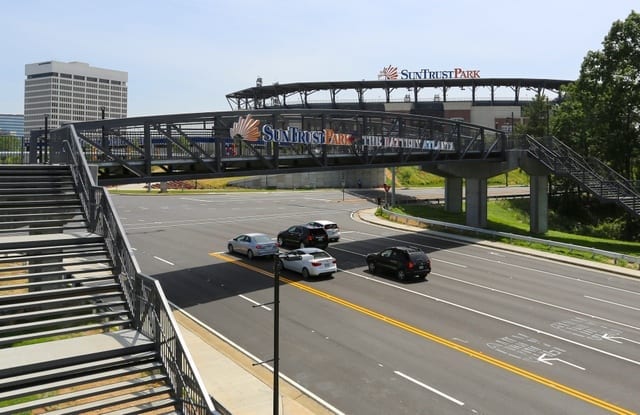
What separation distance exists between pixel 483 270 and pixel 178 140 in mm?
17544

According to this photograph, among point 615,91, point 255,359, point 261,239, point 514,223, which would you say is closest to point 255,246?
point 261,239

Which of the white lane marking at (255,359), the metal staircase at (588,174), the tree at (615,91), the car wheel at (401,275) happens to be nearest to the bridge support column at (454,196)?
the metal staircase at (588,174)

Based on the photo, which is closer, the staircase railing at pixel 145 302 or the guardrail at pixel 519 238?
the staircase railing at pixel 145 302

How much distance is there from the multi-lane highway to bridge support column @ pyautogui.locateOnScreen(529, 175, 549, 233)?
1225 cm

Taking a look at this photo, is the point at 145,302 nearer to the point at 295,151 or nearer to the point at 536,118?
the point at 295,151

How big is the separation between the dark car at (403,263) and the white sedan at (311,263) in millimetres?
2599

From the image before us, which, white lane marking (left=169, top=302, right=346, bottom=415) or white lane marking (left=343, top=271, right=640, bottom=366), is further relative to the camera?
white lane marking (left=343, top=271, right=640, bottom=366)

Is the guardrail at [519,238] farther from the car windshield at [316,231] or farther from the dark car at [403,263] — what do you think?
the car windshield at [316,231]

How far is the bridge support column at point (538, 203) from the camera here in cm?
4497

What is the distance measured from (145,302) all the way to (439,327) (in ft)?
37.1

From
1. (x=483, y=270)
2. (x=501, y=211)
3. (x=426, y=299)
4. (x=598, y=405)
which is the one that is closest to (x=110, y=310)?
(x=598, y=405)

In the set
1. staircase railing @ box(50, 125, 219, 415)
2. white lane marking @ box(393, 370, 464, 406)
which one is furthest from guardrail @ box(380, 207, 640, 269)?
staircase railing @ box(50, 125, 219, 415)

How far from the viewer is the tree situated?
1677 inches

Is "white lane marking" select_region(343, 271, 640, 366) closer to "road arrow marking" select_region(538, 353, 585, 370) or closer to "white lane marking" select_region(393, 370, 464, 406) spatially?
"road arrow marking" select_region(538, 353, 585, 370)
